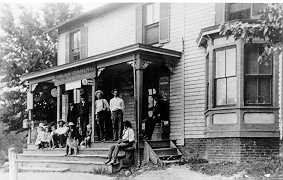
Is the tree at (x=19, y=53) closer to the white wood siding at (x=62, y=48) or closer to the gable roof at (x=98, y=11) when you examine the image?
the white wood siding at (x=62, y=48)

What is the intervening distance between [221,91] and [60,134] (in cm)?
719

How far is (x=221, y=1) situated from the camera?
13.4 m

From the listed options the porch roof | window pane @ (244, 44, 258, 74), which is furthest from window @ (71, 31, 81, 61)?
window pane @ (244, 44, 258, 74)

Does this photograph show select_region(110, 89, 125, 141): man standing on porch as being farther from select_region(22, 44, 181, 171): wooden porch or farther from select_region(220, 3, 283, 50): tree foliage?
select_region(220, 3, 283, 50): tree foliage

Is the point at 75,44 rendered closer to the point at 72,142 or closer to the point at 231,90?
A: the point at 72,142

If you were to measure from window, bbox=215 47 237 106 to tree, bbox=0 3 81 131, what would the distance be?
14.9 m

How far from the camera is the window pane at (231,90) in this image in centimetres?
1262

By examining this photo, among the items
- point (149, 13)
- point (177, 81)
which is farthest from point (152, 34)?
point (177, 81)

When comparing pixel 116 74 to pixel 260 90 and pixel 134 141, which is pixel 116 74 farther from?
pixel 260 90

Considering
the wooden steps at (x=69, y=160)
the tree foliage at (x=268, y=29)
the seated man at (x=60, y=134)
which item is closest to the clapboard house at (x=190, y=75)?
the wooden steps at (x=69, y=160)

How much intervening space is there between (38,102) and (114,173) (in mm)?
13800

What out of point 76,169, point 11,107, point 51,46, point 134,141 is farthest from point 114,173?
point 51,46

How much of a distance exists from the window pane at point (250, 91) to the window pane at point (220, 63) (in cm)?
89

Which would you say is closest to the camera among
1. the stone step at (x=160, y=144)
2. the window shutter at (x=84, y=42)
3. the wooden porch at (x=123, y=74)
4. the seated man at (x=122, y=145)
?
the seated man at (x=122, y=145)
